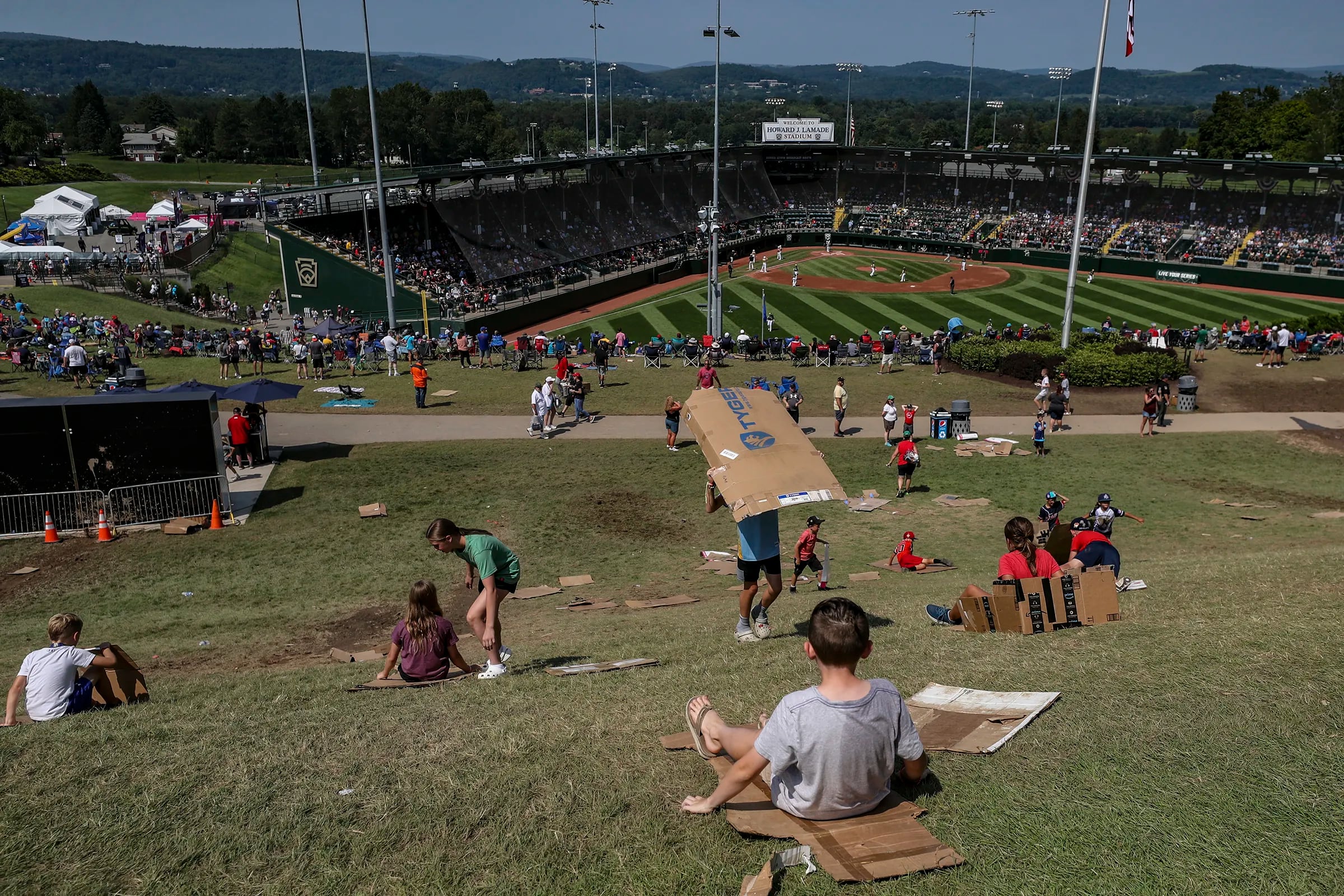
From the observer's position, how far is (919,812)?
5.50m

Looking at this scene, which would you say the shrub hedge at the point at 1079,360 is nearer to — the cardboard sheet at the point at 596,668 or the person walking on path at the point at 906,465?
the person walking on path at the point at 906,465

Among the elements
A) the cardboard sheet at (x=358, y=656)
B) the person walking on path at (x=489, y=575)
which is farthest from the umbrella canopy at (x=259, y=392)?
the person walking on path at (x=489, y=575)

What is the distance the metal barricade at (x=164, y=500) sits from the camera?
680 inches

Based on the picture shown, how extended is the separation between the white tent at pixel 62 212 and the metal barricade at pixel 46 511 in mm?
52528

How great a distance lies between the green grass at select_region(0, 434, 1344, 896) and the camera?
208 inches

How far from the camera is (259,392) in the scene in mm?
20688

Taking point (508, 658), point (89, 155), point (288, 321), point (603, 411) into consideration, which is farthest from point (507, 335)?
point (89, 155)

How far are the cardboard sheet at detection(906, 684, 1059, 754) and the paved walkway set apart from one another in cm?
1653

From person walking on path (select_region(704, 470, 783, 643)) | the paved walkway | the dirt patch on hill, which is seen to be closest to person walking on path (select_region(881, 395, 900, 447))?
the paved walkway

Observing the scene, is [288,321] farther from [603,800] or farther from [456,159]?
[456,159]

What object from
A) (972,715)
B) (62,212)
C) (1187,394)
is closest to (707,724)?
(972,715)

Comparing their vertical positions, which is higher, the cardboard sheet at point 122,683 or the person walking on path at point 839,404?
the cardboard sheet at point 122,683

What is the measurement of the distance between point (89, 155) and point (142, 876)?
145674mm

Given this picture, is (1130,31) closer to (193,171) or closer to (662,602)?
(662,602)
